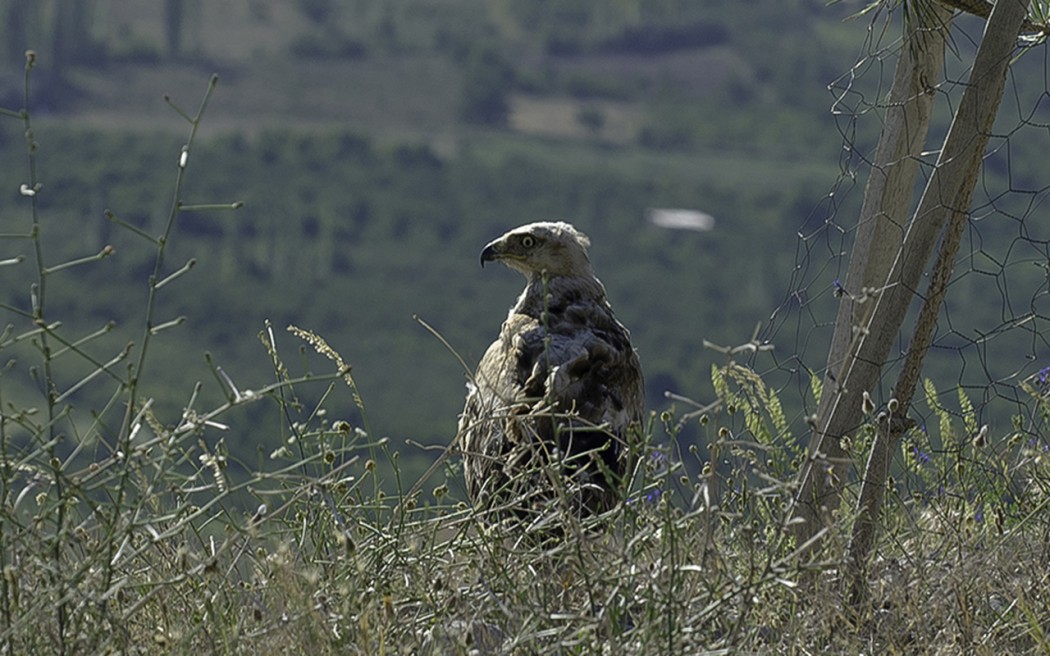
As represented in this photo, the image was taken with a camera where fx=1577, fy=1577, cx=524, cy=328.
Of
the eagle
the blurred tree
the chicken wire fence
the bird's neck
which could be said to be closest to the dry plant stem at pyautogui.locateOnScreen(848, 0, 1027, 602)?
the chicken wire fence

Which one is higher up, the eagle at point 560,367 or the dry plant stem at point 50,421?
the dry plant stem at point 50,421

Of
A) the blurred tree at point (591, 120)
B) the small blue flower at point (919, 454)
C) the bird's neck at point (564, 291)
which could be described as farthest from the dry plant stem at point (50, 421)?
the blurred tree at point (591, 120)

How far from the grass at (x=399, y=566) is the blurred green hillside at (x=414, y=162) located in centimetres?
3994

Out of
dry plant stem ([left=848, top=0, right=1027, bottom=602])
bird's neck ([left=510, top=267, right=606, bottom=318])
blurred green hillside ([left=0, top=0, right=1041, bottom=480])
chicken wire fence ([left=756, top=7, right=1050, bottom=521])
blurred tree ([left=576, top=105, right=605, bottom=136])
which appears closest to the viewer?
dry plant stem ([left=848, top=0, right=1027, bottom=602])

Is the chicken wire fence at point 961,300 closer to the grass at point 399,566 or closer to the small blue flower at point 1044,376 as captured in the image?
the small blue flower at point 1044,376

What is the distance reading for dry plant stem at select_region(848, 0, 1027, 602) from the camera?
3.77 meters

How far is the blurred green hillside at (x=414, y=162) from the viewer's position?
70.6 meters

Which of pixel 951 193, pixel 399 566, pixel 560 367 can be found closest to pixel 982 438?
pixel 951 193

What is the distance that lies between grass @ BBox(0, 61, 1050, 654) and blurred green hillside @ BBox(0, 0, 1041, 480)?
39945mm

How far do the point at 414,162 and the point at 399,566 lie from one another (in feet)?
304

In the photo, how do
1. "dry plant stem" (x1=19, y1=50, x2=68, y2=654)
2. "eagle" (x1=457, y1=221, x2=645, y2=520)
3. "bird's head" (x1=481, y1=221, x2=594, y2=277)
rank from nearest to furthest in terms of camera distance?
"dry plant stem" (x1=19, y1=50, x2=68, y2=654) < "eagle" (x1=457, y1=221, x2=645, y2=520) < "bird's head" (x1=481, y1=221, x2=594, y2=277)

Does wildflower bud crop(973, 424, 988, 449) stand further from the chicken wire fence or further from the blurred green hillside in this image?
the blurred green hillside

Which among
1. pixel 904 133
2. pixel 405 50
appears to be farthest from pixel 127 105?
pixel 904 133

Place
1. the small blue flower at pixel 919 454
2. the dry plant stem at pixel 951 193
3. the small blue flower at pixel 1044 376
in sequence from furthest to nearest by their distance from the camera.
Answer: the small blue flower at pixel 919 454 < the small blue flower at pixel 1044 376 < the dry plant stem at pixel 951 193
